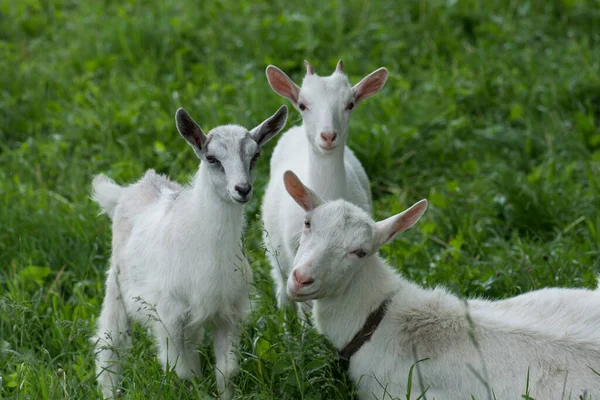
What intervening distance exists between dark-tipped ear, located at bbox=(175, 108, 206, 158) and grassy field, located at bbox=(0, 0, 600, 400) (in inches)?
30.6

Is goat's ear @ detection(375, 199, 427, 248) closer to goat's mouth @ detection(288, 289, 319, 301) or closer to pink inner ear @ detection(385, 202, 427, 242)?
pink inner ear @ detection(385, 202, 427, 242)

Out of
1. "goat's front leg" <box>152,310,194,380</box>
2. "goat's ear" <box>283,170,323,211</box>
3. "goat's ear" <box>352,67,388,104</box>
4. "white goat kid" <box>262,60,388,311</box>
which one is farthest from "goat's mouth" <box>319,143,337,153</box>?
"goat's front leg" <box>152,310,194,380</box>

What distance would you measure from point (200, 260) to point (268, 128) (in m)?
0.72

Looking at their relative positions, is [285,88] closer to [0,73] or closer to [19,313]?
[19,313]

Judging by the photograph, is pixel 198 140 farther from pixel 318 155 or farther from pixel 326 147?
pixel 318 155

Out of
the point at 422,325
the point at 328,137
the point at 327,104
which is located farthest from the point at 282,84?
the point at 422,325

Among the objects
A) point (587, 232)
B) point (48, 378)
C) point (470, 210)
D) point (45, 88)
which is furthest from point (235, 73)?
point (48, 378)

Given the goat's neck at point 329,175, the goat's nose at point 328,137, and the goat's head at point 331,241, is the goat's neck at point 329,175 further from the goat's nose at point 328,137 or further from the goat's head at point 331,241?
the goat's head at point 331,241

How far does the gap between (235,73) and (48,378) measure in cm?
430

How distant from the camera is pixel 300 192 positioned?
4590 millimetres

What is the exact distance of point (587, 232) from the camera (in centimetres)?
614

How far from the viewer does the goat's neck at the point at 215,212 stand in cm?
457

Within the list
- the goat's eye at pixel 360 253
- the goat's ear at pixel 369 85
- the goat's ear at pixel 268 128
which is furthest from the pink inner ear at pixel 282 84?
the goat's eye at pixel 360 253

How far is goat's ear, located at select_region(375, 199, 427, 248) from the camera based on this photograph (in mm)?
4512
